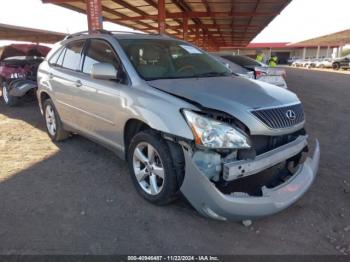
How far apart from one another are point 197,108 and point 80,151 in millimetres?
2963

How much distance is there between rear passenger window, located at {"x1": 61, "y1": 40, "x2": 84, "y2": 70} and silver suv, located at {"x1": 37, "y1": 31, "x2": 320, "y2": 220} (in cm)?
14

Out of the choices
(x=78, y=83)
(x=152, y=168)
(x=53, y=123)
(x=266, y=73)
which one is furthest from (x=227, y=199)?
(x=266, y=73)

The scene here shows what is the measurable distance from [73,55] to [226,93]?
2770 mm

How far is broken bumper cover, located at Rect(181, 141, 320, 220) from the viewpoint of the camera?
2.66 m

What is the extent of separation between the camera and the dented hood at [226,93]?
293 cm

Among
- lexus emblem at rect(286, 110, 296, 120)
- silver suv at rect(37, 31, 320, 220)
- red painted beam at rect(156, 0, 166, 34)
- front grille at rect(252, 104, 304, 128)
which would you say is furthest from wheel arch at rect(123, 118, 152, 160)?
red painted beam at rect(156, 0, 166, 34)

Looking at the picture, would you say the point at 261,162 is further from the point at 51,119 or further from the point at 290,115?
the point at 51,119

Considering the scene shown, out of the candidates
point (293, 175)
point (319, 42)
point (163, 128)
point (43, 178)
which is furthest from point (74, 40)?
point (319, 42)

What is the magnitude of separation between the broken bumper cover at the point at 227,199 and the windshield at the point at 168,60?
53.2 inches

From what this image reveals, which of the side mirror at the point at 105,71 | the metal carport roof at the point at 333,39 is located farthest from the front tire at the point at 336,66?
the side mirror at the point at 105,71

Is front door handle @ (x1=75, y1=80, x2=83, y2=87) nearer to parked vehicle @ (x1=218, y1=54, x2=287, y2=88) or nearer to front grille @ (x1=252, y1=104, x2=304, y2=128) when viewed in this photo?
front grille @ (x1=252, y1=104, x2=304, y2=128)

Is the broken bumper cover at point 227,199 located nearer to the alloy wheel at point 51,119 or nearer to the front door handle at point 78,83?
the front door handle at point 78,83

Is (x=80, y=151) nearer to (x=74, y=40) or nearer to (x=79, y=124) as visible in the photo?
(x=79, y=124)

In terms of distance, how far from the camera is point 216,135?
2.78 metres
